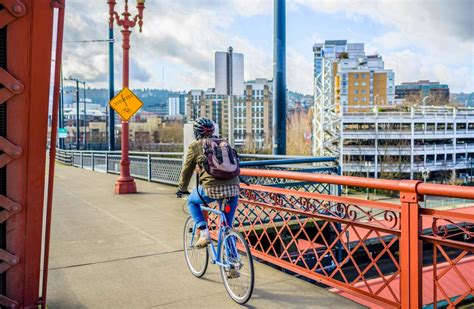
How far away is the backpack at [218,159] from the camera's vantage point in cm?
440

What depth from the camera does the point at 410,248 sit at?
365 cm

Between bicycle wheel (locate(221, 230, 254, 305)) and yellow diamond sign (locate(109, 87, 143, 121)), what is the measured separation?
9.41 meters

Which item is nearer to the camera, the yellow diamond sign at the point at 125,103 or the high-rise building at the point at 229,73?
the high-rise building at the point at 229,73

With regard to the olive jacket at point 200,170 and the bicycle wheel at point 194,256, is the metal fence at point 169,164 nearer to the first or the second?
the bicycle wheel at point 194,256

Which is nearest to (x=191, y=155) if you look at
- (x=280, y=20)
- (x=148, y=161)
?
(x=280, y=20)

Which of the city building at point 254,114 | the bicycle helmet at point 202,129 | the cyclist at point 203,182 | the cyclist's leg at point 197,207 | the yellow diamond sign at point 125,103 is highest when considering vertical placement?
the city building at point 254,114

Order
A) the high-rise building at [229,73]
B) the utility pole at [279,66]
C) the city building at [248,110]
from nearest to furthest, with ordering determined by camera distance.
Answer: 1. the high-rise building at [229,73]
2. the utility pole at [279,66]
3. the city building at [248,110]

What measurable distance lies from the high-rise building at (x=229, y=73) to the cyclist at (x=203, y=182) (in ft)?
10.7

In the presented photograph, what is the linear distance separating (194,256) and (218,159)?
1.57 m

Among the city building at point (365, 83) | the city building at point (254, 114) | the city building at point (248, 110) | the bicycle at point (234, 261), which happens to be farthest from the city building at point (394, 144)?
the bicycle at point (234, 261)

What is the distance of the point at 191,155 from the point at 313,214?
138 centimetres

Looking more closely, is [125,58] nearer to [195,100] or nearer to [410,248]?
[410,248]

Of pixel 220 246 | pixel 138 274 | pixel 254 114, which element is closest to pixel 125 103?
pixel 138 274

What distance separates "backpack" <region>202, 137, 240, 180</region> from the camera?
4.40 m
